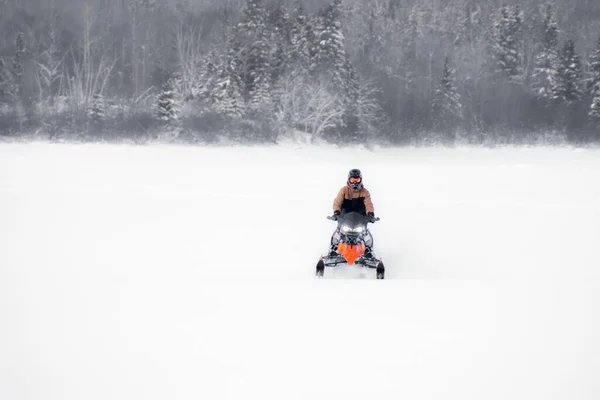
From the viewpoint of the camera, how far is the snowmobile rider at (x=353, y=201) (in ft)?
29.0

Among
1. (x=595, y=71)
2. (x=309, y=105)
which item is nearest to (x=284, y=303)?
(x=309, y=105)

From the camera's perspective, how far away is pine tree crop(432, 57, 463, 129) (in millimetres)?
41094

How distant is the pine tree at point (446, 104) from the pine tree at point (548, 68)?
7.27 meters

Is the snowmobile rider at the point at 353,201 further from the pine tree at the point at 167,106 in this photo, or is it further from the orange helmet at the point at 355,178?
the pine tree at the point at 167,106

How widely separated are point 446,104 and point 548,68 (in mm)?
10549

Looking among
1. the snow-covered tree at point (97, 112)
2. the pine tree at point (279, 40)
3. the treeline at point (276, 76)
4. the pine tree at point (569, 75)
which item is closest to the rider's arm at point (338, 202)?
the treeline at point (276, 76)

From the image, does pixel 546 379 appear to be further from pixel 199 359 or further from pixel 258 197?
pixel 258 197

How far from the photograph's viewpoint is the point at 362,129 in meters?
39.8

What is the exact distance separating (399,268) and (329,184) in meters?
11.4

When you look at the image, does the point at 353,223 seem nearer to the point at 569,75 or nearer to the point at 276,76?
the point at 276,76

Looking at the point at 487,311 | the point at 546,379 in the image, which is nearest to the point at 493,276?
the point at 487,311

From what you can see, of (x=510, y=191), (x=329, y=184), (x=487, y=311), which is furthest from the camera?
(x=329, y=184)

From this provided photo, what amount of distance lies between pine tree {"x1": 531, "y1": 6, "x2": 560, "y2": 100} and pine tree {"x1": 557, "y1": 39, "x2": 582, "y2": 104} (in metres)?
0.46

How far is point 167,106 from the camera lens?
37156 mm
